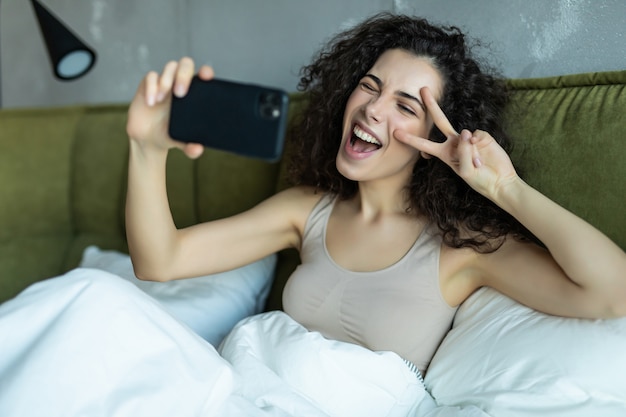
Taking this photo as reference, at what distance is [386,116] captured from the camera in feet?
4.05

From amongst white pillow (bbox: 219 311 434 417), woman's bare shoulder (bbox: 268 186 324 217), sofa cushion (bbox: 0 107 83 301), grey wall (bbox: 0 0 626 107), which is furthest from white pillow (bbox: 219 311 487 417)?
sofa cushion (bbox: 0 107 83 301)

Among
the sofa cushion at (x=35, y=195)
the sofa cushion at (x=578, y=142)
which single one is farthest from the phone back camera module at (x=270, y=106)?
the sofa cushion at (x=35, y=195)

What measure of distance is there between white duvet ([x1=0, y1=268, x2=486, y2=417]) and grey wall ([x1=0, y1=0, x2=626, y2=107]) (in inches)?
30.6

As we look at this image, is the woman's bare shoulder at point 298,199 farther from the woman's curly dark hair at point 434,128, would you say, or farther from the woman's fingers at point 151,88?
the woman's fingers at point 151,88

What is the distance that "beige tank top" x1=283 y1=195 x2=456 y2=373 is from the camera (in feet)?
4.04

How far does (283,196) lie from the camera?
4.76ft

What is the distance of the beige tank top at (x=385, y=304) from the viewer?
48.4 inches

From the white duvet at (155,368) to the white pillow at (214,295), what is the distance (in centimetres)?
29

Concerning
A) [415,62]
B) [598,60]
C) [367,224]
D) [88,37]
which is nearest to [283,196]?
[367,224]

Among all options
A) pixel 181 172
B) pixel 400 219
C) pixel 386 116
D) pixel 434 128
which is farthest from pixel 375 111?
pixel 181 172

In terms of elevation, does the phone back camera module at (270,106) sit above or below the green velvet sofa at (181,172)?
above

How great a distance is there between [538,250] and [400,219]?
0.30m

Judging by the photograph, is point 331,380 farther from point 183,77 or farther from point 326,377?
point 183,77

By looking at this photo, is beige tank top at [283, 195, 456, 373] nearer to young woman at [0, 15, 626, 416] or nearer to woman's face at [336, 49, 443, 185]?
young woman at [0, 15, 626, 416]
